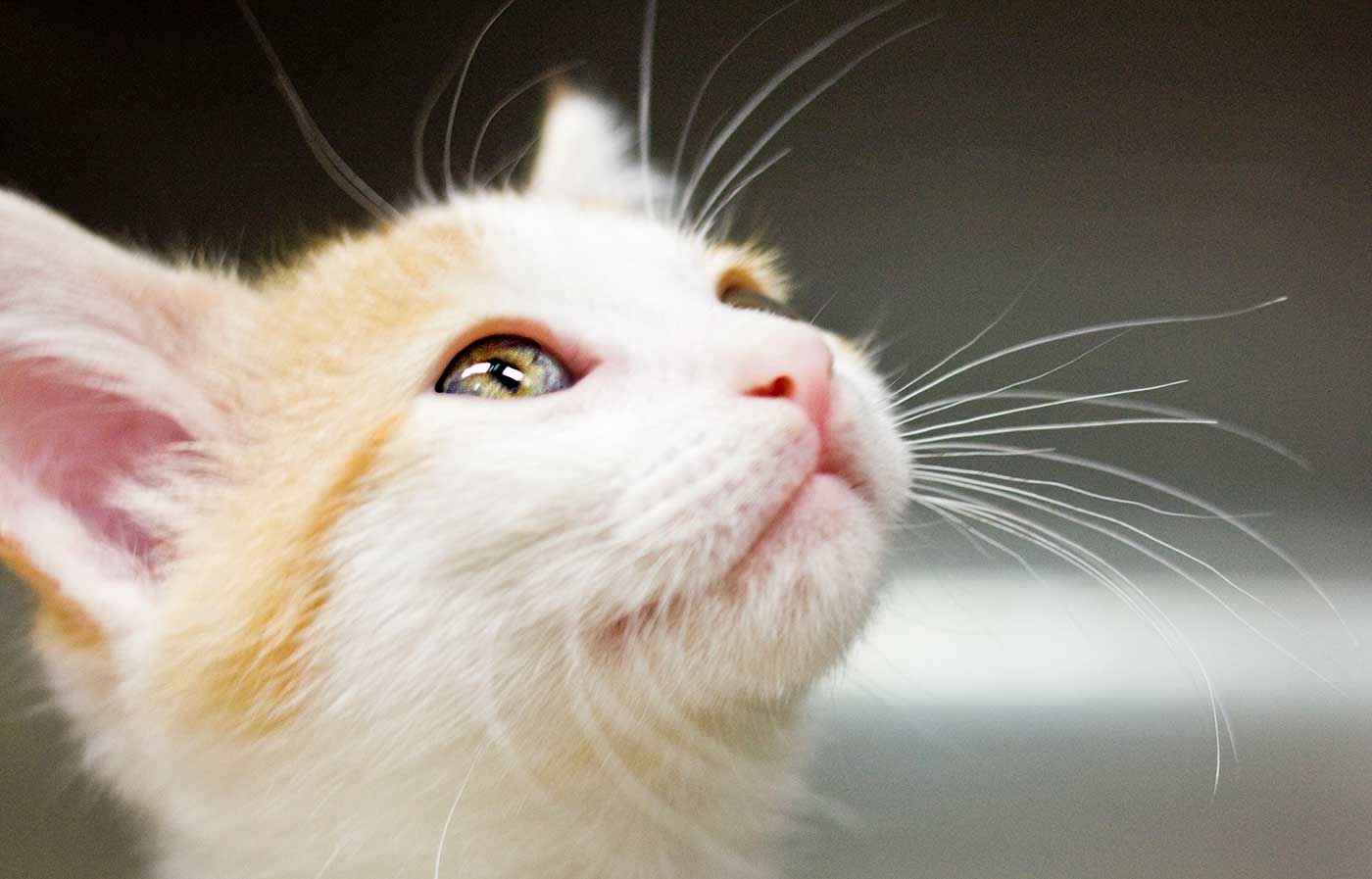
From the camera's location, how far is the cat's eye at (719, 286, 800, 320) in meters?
0.62

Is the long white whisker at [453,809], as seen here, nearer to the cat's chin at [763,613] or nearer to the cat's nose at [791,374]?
the cat's chin at [763,613]

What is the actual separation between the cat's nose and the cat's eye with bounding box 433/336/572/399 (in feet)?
0.32

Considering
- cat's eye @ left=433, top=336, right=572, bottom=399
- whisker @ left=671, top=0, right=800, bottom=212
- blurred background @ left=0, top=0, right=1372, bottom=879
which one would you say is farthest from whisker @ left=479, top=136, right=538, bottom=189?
cat's eye @ left=433, top=336, right=572, bottom=399

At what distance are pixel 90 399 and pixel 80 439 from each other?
0.02 meters

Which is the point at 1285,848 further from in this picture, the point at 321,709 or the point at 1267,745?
the point at 321,709

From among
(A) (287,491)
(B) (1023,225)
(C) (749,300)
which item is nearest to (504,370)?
(A) (287,491)

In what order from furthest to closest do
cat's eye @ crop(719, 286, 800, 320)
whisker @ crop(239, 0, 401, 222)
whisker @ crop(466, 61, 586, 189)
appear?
whisker @ crop(466, 61, 586, 189) < whisker @ crop(239, 0, 401, 222) < cat's eye @ crop(719, 286, 800, 320)

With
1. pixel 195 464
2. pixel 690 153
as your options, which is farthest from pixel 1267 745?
pixel 195 464

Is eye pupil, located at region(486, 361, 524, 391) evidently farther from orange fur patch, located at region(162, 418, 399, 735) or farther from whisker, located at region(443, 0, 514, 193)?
whisker, located at region(443, 0, 514, 193)

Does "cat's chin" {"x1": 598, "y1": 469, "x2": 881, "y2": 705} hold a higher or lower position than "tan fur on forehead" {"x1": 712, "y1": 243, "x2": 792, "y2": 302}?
lower

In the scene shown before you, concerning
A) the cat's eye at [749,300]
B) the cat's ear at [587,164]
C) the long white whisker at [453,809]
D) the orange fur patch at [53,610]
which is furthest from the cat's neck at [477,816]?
the cat's ear at [587,164]

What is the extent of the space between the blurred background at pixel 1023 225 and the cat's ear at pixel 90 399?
12.6 inches

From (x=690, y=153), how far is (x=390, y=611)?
2.01ft

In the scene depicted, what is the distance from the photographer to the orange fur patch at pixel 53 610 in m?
0.43
